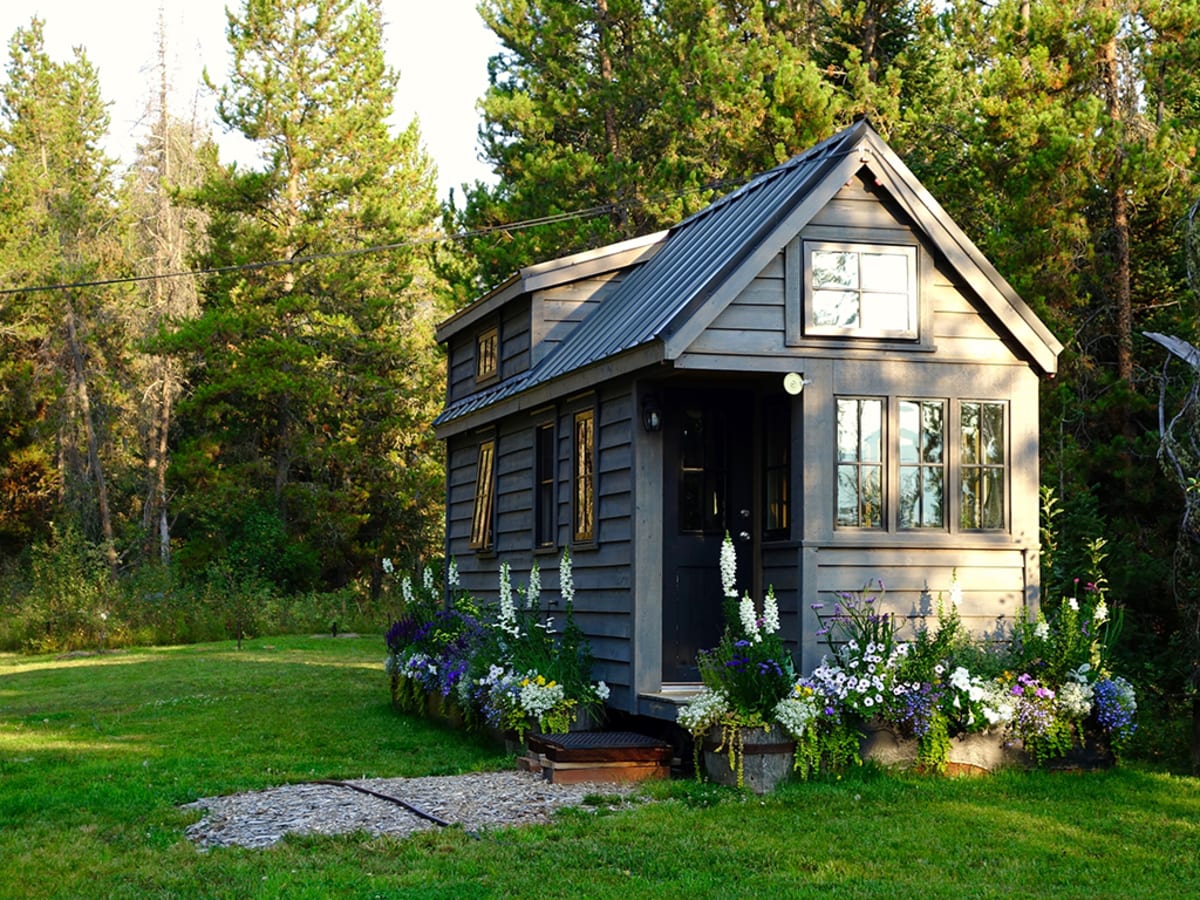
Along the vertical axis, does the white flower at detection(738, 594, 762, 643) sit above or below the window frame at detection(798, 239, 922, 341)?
below

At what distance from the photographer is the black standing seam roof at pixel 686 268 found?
11594mm

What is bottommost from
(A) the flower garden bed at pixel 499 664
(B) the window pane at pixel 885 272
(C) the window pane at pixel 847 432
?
(A) the flower garden bed at pixel 499 664

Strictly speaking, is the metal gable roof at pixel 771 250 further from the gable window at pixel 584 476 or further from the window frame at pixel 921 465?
the window frame at pixel 921 465

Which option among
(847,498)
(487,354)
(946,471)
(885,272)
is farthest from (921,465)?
(487,354)

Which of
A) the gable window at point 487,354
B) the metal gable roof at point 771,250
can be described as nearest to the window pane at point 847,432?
the metal gable roof at point 771,250

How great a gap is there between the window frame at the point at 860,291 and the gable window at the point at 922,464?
0.62m

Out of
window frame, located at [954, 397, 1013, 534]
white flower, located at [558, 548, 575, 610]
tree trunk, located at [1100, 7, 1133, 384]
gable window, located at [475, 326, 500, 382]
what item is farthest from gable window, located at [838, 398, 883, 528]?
tree trunk, located at [1100, 7, 1133, 384]

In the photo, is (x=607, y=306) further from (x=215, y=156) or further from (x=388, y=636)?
(x=215, y=156)

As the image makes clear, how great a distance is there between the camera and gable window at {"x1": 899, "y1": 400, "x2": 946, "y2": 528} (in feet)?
38.8

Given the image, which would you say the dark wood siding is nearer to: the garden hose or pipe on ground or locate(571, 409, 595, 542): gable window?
locate(571, 409, 595, 542): gable window

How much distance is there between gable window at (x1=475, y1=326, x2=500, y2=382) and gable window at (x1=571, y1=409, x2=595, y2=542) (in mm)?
3595

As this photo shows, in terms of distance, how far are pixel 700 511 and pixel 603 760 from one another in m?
2.62

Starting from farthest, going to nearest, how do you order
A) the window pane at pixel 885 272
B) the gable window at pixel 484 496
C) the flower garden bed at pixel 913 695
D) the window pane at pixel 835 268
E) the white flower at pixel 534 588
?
the gable window at pixel 484 496, the white flower at pixel 534 588, the window pane at pixel 885 272, the window pane at pixel 835 268, the flower garden bed at pixel 913 695

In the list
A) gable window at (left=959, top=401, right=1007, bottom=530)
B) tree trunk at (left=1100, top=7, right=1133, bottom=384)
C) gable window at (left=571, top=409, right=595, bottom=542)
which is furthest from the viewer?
tree trunk at (left=1100, top=7, right=1133, bottom=384)
